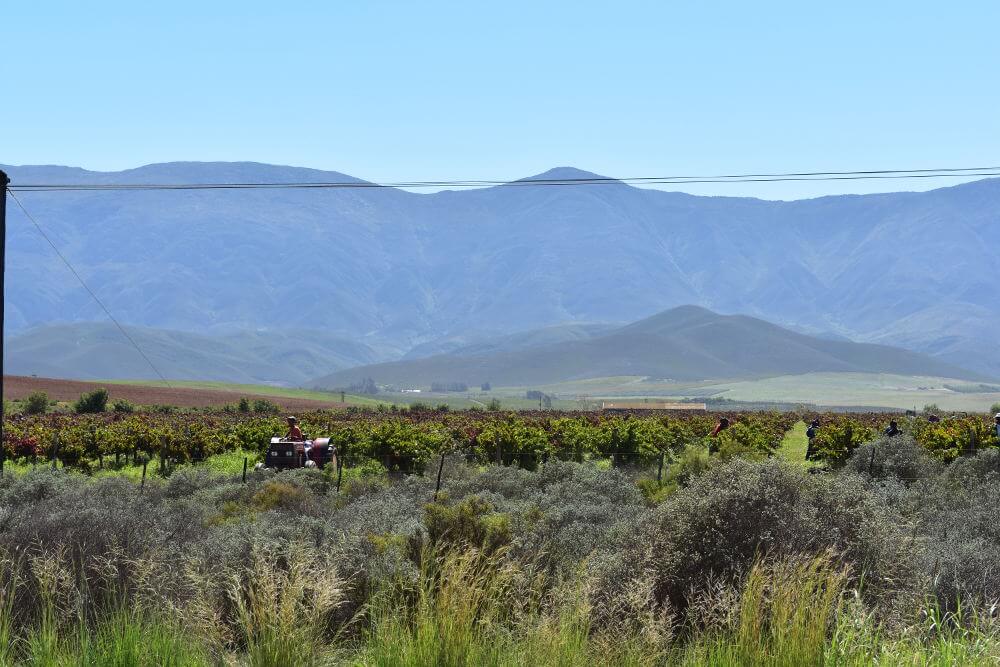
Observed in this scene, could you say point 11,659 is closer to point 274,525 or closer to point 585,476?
point 274,525


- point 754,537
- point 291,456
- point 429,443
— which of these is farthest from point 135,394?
point 754,537

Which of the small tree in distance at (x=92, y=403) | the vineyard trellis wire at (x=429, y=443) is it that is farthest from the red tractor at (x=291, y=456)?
the small tree in distance at (x=92, y=403)

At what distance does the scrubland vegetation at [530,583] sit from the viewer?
28.7 ft

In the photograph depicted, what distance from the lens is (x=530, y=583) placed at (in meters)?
12.6

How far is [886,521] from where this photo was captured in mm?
11898

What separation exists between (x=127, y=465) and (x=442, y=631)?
3561 cm

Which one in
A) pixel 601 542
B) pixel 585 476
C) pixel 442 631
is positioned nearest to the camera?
pixel 442 631

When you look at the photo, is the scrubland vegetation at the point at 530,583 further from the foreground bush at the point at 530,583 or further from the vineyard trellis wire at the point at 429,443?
the vineyard trellis wire at the point at 429,443

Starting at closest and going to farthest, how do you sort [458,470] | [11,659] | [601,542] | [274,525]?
[11,659], [601,542], [274,525], [458,470]

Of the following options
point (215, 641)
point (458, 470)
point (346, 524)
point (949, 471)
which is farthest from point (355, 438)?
point (215, 641)

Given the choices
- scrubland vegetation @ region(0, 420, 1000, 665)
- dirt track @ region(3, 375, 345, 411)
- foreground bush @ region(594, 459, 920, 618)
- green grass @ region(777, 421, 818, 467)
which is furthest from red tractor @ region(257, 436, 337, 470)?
dirt track @ region(3, 375, 345, 411)

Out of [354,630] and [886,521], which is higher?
[886,521]

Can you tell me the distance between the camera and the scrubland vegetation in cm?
875

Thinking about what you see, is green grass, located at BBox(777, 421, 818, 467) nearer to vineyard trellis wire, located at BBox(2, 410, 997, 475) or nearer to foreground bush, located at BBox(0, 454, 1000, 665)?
vineyard trellis wire, located at BBox(2, 410, 997, 475)
